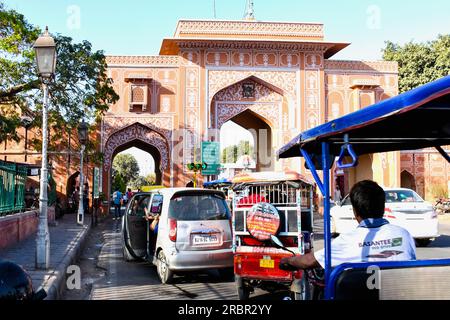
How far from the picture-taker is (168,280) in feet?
23.9

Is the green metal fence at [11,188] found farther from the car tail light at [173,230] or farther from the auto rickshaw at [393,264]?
the auto rickshaw at [393,264]

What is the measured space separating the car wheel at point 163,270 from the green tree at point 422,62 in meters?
30.0

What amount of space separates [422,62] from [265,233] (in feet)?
107

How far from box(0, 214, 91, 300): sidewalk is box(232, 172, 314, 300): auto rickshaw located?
2339mm

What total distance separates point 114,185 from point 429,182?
24.3 meters

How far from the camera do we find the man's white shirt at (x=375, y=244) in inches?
123

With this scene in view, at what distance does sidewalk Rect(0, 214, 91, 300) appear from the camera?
6.33m

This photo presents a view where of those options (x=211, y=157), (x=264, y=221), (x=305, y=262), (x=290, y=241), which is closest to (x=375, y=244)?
(x=305, y=262)

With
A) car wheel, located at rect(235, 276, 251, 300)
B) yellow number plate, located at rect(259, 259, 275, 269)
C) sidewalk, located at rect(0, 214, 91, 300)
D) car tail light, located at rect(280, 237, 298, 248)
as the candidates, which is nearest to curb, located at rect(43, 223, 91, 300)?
sidewalk, located at rect(0, 214, 91, 300)

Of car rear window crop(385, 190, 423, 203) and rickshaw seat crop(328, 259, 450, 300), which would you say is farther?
car rear window crop(385, 190, 423, 203)

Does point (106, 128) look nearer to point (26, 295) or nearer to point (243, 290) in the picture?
point (243, 290)

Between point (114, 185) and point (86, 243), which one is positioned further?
point (114, 185)

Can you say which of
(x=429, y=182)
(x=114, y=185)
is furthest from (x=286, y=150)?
(x=114, y=185)

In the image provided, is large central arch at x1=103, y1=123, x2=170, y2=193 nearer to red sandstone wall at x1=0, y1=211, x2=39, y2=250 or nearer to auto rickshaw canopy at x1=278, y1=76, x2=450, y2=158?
red sandstone wall at x1=0, y1=211, x2=39, y2=250
